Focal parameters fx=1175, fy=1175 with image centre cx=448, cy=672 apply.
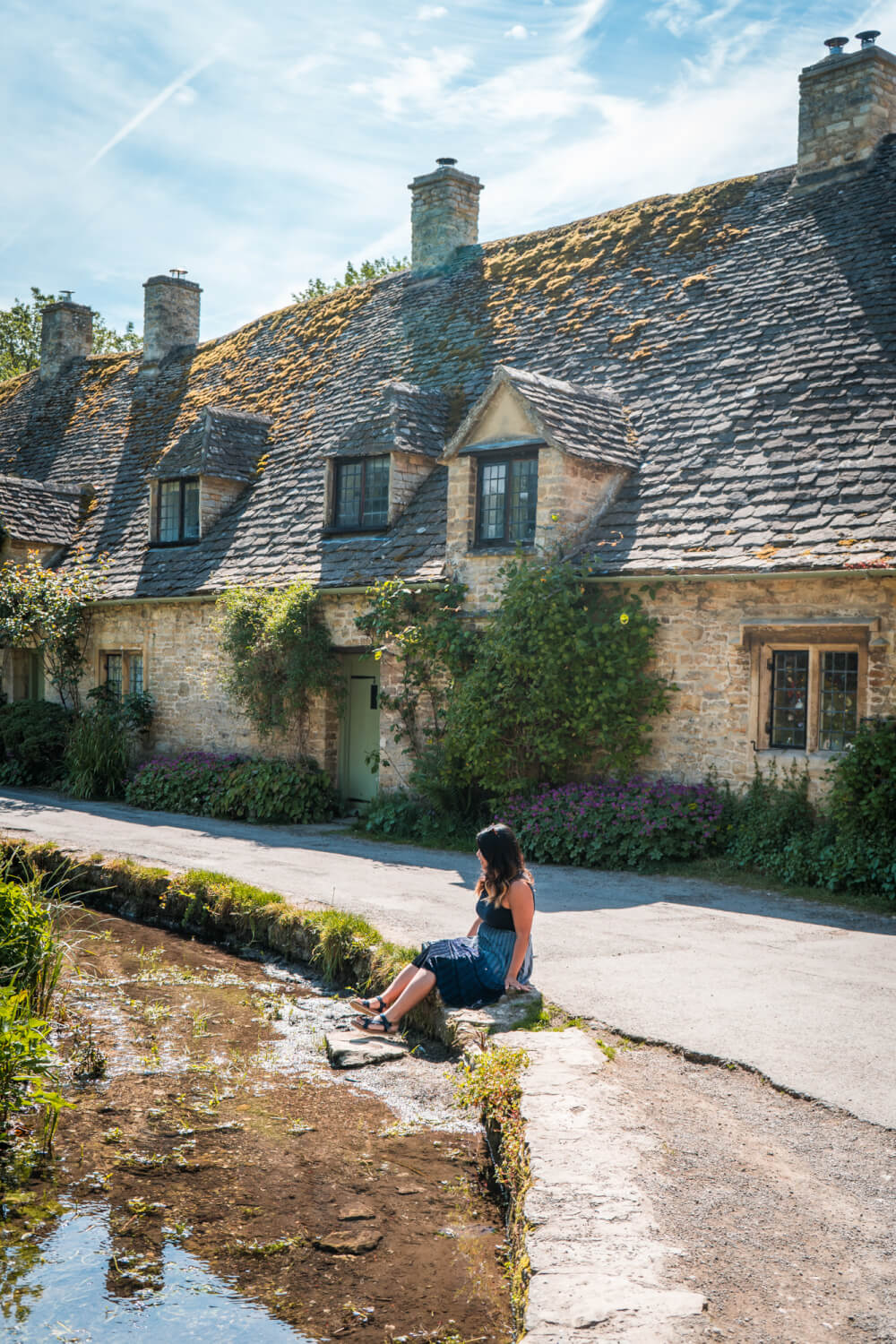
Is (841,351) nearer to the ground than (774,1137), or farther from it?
farther from it

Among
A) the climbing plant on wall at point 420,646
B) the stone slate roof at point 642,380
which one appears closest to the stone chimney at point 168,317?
the stone slate roof at point 642,380

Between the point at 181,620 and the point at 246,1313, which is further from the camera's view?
the point at 181,620

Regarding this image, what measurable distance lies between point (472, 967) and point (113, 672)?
14.6 m

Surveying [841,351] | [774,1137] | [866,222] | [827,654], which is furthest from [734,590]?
[774,1137]

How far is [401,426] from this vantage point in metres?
16.1

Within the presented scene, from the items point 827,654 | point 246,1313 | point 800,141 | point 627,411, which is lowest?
point 246,1313

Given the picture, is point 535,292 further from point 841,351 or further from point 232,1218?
point 232,1218

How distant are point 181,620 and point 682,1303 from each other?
15.7 m

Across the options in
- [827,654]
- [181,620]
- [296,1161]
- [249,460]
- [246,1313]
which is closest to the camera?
[246,1313]

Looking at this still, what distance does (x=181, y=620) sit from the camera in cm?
1828

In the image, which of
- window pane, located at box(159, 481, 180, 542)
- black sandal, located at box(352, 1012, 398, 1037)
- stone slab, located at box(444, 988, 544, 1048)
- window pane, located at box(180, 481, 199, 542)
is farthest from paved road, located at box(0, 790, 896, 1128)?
window pane, located at box(159, 481, 180, 542)

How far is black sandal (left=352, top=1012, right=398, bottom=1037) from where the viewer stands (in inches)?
276

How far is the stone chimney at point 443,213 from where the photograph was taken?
68.5 ft

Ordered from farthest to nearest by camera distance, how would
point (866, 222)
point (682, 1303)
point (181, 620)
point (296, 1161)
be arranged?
point (181, 620) < point (866, 222) < point (296, 1161) < point (682, 1303)
